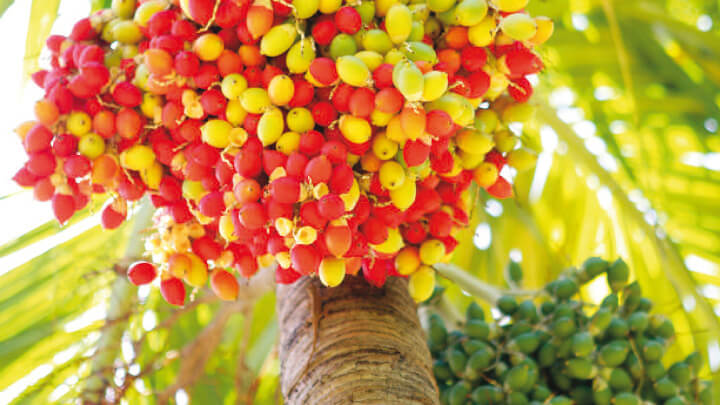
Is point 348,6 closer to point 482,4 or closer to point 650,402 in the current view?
point 482,4

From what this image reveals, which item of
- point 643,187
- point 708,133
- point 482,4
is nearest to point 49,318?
point 482,4

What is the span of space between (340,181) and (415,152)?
122mm

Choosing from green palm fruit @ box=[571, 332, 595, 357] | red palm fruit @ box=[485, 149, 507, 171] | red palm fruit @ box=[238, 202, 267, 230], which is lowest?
green palm fruit @ box=[571, 332, 595, 357]

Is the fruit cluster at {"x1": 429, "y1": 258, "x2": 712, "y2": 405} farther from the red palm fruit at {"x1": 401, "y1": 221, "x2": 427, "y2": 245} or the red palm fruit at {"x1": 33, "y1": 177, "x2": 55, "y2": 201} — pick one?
the red palm fruit at {"x1": 33, "y1": 177, "x2": 55, "y2": 201}

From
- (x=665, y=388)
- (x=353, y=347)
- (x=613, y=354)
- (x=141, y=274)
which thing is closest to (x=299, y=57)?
(x=141, y=274)

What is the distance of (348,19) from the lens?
1.04 meters

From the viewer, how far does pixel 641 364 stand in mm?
1733

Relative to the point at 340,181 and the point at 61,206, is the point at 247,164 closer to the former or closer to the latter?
the point at 340,181

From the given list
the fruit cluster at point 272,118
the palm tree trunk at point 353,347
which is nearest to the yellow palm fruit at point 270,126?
the fruit cluster at point 272,118

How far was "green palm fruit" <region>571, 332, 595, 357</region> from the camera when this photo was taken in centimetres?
163

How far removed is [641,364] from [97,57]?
1.44 metres

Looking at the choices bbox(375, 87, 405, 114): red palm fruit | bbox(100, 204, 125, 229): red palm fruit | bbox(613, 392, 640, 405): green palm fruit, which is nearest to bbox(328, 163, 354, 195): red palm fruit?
bbox(375, 87, 405, 114): red palm fruit

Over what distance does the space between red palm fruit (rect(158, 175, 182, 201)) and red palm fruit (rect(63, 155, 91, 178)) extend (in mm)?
148

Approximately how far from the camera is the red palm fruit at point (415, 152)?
102 centimetres
